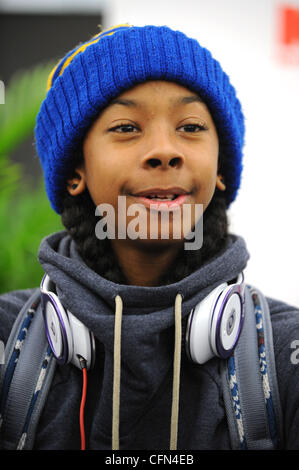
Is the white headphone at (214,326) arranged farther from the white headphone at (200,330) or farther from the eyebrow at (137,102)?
the eyebrow at (137,102)

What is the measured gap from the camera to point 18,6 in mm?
5238

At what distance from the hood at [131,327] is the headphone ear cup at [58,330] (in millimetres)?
33

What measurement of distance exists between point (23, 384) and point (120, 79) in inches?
33.3

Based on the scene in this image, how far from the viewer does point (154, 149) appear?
125 centimetres

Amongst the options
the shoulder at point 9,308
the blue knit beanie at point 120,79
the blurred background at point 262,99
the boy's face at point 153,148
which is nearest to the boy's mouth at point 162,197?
the boy's face at point 153,148

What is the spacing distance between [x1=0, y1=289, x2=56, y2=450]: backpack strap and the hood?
0.14 meters

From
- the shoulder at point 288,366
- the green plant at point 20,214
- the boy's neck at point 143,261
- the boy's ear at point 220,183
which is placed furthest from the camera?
the green plant at point 20,214

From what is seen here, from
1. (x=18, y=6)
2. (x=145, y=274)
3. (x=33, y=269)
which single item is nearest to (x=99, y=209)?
(x=145, y=274)

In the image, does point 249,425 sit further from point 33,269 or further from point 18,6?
point 18,6

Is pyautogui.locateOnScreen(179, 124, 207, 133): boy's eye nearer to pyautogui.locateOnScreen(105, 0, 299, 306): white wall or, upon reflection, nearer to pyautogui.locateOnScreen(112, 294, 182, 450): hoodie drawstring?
pyautogui.locateOnScreen(112, 294, 182, 450): hoodie drawstring

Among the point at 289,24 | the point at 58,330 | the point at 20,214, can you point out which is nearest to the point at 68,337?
the point at 58,330

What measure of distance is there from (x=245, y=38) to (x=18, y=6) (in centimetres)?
271

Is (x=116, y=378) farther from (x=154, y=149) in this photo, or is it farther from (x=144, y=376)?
(x=154, y=149)

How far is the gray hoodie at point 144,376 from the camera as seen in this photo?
1222 mm
